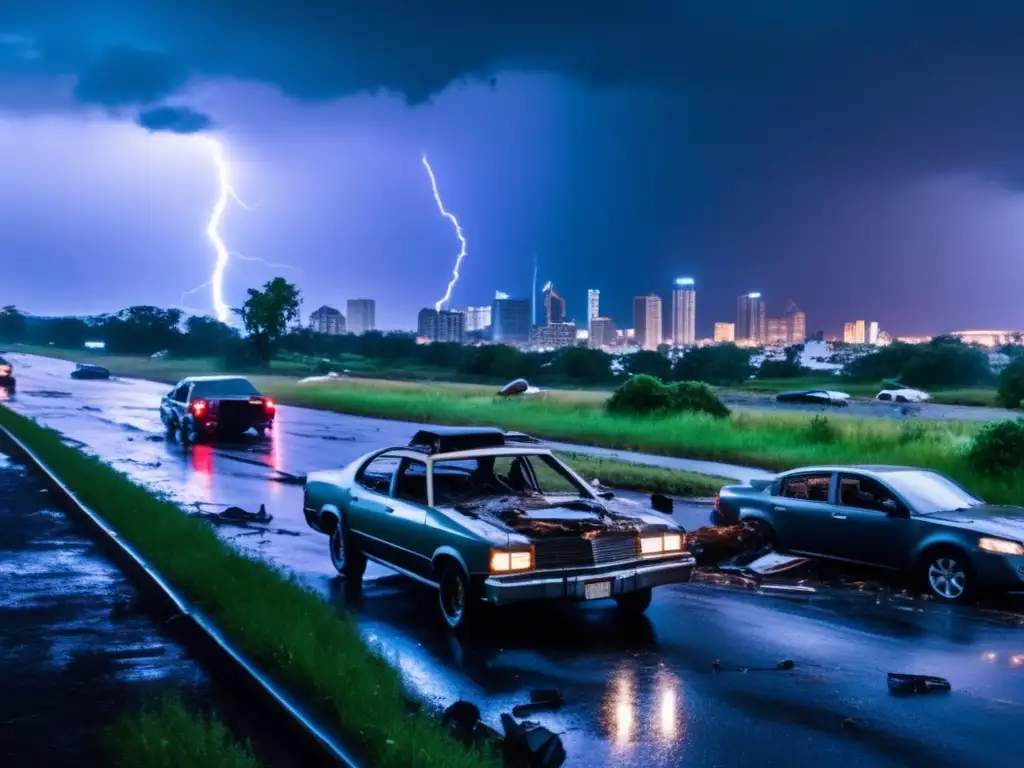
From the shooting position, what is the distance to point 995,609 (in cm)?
956

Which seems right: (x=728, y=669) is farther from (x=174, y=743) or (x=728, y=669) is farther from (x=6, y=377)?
(x=6, y=377)

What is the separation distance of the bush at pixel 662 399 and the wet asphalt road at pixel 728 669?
26.0 m

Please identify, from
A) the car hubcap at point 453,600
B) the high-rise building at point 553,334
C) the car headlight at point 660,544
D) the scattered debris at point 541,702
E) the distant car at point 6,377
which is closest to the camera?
the scattered debris at point 541,702

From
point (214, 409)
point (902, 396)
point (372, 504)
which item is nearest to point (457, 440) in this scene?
point (372, 504)

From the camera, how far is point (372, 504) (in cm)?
997

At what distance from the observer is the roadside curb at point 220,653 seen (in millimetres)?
5340

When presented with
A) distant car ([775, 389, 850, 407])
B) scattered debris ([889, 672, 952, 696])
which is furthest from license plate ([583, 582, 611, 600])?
distant car ([775, 389, 850, 407])

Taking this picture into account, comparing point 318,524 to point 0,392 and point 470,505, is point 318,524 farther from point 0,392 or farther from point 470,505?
point 0,392

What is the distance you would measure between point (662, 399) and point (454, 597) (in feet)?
98.5

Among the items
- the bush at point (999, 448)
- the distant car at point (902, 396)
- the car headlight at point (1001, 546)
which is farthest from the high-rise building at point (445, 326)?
the car headlight at point (1001, 546)

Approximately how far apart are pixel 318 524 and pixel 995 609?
6.75 meters

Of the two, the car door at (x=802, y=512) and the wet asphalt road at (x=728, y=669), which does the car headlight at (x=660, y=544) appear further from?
the car door at (x=802, y=512)

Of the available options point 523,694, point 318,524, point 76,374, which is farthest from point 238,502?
point 76,374

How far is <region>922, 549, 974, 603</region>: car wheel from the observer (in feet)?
32.2
